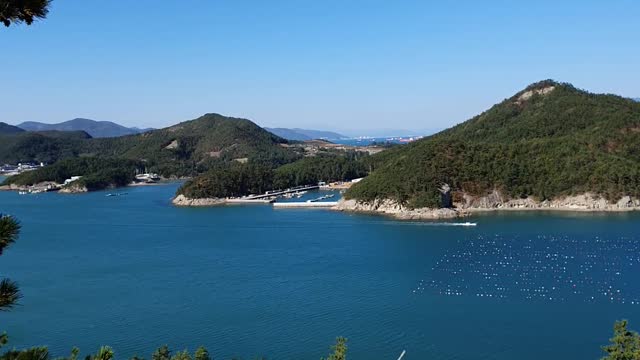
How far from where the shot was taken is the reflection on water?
57.0ft

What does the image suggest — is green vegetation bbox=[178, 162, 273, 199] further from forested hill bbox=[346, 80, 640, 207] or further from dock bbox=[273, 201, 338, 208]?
forested hill bbox=[346, 80, 640, 207]

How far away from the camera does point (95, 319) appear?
16.1 m

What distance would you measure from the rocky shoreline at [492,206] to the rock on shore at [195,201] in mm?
9810

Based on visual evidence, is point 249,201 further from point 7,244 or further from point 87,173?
point 7,244

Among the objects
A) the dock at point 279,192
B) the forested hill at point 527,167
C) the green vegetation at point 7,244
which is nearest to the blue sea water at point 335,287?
the forested hill at point 527,167

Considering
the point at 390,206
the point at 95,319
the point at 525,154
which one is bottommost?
the point at 95,319

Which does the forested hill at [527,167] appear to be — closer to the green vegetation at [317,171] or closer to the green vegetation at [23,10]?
the green vegetation at [317,171]

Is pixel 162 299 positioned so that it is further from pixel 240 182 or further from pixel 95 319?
pixel 240 182

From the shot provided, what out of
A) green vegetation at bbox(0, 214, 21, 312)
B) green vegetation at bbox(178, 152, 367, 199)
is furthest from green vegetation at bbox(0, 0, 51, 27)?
green vegetation at bbox(178, 152, 367, 199)

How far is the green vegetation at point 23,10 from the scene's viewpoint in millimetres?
2436

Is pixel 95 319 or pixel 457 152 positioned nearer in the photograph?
pixel 95 319

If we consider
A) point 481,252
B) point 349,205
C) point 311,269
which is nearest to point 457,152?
point 349,205

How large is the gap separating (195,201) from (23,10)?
40.5 meters

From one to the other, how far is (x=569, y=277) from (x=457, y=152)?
20029 millimetres
